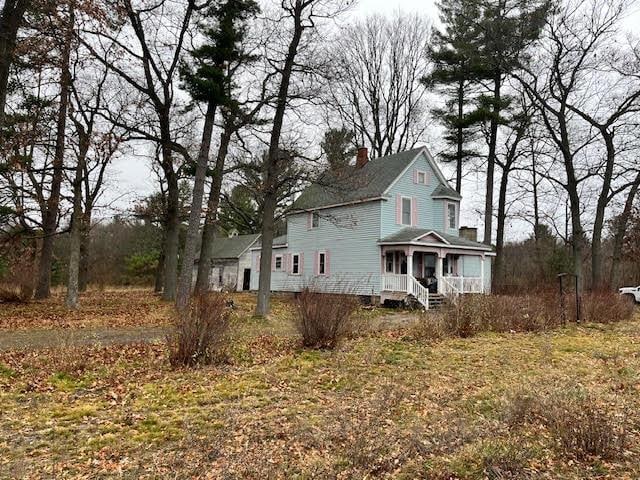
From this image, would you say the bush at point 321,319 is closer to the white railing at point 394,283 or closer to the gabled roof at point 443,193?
the white railing at point 394,283

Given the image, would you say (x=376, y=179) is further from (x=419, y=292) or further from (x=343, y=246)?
(x=419, y=292)

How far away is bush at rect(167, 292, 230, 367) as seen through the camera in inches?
286

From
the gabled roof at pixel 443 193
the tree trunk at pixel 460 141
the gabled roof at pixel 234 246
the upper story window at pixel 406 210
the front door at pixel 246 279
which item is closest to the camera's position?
the upper story window at pixel 406 210

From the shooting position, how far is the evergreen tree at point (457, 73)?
26625mm

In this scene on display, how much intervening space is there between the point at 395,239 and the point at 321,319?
12936 millimetres

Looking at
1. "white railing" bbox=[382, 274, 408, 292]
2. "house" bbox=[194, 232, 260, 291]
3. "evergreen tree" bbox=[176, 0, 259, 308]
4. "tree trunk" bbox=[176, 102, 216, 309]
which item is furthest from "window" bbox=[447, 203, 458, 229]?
"house" bbox=[194, 232, 260, 291]

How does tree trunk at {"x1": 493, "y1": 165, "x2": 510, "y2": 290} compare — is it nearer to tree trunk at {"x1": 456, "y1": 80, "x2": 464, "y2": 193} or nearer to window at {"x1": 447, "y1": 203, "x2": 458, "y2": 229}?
tree trunk at {"x1": 456, "y1": 80, "x2": 464, "y2": 193}

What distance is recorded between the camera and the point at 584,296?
15.1m

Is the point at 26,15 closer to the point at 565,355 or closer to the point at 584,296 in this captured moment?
the point at 565,355

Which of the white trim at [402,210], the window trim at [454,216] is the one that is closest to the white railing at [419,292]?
the white trim at [402,210]

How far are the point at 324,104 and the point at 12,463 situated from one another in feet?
44.8

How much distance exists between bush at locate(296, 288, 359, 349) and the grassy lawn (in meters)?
0.36

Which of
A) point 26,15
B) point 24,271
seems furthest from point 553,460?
point 24,271

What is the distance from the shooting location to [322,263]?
82.9 ft
